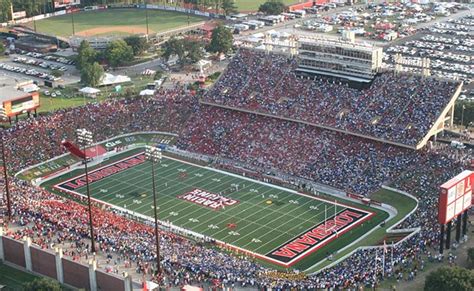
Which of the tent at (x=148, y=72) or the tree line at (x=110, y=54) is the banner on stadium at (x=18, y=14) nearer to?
the tree line at (x=110, y=54)

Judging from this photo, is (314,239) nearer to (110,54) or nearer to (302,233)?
(302,233)

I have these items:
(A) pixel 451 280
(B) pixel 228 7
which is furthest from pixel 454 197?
(B) pixel 228 7

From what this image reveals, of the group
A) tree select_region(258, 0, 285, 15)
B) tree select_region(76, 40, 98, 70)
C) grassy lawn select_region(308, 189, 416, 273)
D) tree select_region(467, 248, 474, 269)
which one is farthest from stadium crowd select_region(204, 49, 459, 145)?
tree select_region(258, 0, 285, 15)

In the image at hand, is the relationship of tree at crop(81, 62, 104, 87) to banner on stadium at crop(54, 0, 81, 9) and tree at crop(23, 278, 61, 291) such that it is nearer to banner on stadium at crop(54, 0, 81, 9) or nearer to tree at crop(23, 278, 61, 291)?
banner on stadium at crop(54, 0, 81, 9)

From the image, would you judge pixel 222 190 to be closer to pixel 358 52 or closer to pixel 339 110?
pixel 339 110

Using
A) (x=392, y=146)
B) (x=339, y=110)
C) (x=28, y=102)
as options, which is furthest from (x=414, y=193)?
(x=28, y=102)

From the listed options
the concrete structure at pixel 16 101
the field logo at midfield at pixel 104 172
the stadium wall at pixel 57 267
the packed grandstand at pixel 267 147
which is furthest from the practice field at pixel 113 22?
the stadium wall at pixel 57 267
